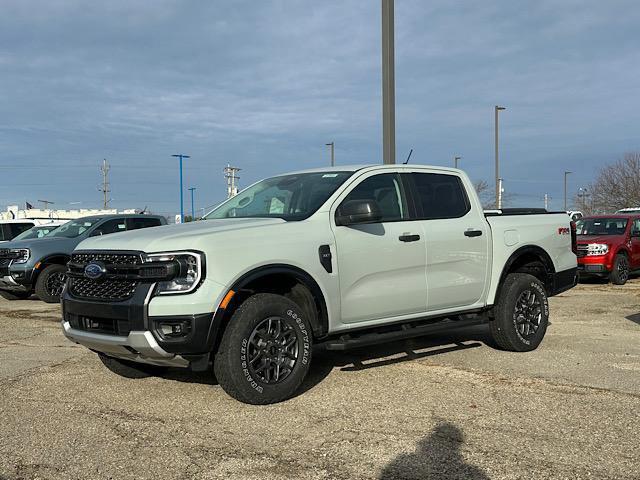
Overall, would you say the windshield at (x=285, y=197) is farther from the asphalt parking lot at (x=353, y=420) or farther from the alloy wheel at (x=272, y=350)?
the asphalt parking lot at (x=353, y=420)

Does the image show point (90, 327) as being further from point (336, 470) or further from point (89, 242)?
point (336, 470)

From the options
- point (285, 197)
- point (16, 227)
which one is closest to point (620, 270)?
point (285, 197)

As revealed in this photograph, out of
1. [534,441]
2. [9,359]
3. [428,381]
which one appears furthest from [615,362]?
[9,359]

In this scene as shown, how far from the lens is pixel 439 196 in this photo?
6.55 metres

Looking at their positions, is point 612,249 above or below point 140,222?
below

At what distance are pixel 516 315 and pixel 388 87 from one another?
5248 mm

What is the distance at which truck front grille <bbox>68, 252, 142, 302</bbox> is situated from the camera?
4.78 m

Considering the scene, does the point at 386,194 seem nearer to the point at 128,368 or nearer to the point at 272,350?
the point at 272,350

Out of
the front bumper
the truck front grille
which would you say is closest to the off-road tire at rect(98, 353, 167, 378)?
the truck front grille

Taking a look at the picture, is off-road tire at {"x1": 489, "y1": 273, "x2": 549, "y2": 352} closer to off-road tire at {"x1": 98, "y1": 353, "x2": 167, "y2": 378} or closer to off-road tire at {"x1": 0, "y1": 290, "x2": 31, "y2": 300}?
off-road tire at {"x1": 98, "y1": 353, "x2": 167, "y2": 378}

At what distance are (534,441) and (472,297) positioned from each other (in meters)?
2.50

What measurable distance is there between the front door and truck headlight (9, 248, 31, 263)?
29.3 ft

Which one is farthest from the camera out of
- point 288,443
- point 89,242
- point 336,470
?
point 89,242

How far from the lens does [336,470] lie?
3715mm
